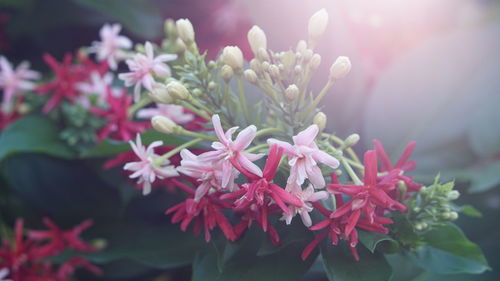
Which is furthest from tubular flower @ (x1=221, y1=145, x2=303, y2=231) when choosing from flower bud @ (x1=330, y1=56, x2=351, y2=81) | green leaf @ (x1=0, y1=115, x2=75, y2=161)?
green leaf @ (x1=0, y1=115, x2=75, y2=161)

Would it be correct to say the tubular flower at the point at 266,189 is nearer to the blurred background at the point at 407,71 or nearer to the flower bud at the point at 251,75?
the flower bud at the point at 251,75

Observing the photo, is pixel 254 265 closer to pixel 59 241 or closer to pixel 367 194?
pixel 367 194

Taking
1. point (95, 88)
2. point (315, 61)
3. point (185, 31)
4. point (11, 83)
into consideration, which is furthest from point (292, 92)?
point (11, 83)

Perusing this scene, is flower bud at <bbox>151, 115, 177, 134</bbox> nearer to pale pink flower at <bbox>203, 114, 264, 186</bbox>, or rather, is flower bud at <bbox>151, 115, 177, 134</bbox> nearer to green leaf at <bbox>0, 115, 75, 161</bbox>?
pale pink flower at <bbox>203, 114, 264, 186</bbox>

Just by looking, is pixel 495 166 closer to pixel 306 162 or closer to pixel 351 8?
pixel 351 8

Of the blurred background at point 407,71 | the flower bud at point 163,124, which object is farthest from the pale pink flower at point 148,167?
the blurred background at point 407,71

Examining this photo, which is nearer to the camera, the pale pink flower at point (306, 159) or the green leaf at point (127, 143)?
the pale pink flower at point (306, 159)

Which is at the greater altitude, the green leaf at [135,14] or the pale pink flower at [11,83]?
the green leaf at [135,14]
